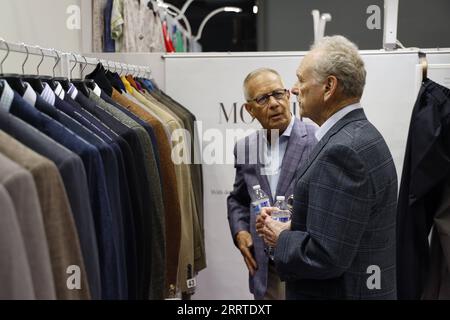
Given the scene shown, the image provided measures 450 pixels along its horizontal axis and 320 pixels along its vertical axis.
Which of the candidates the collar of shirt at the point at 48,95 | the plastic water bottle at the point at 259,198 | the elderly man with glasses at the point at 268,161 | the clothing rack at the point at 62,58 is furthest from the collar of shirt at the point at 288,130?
the collar of shirt at the point at 48,95

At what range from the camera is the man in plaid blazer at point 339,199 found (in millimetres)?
1530

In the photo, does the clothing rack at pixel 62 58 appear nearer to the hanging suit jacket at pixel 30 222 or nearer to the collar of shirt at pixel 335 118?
the hanging suit jacket at pixel 30 222

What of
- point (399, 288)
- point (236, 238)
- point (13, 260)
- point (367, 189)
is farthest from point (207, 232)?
point (13, 260)

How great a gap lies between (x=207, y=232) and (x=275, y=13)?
4.09m

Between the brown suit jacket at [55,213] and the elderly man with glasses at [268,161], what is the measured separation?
1209mm

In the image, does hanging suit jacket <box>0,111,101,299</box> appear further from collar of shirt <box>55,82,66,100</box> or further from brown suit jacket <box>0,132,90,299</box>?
collar of shirt <box>55,82,66,100</box>

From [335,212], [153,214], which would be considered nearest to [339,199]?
[335,212]

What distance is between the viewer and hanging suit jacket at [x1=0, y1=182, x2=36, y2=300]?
946 millimetres

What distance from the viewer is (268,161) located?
2340mm

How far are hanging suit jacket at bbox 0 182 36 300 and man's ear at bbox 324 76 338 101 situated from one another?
1.03 metres

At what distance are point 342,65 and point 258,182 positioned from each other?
0.86 meters

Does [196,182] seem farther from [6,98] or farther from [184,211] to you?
[6,98]
